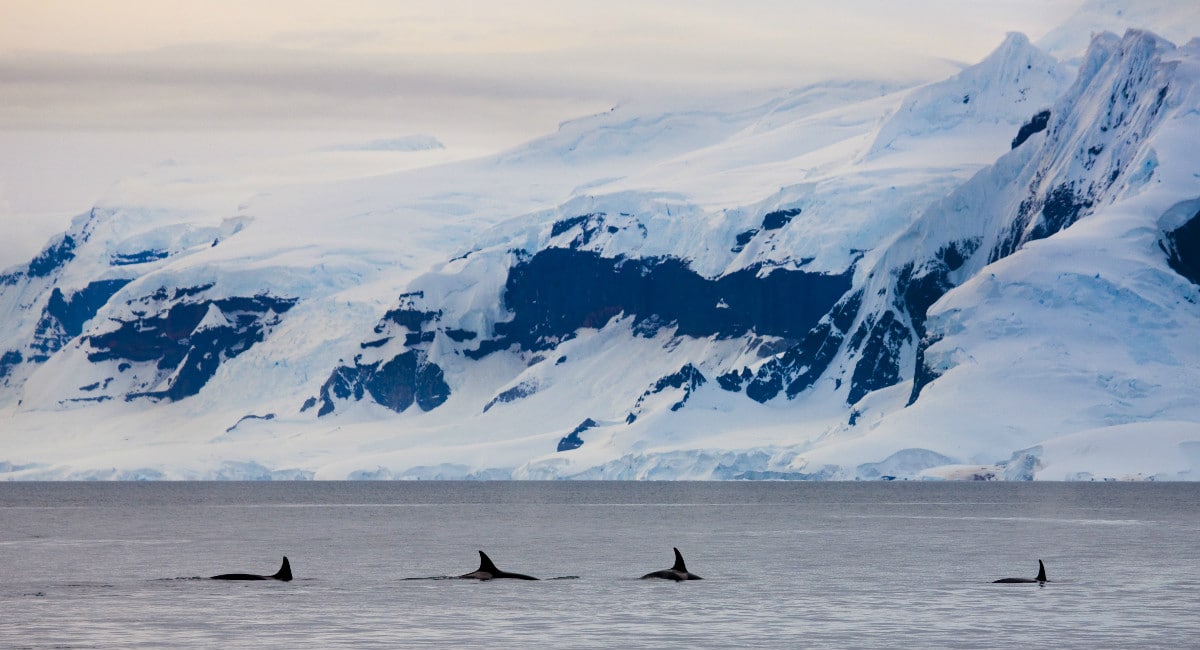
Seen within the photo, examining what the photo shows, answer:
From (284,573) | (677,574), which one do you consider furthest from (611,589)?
(284,573)

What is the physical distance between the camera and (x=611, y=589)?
8625 cm

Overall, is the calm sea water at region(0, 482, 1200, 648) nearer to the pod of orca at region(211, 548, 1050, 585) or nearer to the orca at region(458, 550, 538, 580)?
the pod of orca at region(211, 548, 1050, 585)

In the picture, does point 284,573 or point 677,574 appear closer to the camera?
point 677,574

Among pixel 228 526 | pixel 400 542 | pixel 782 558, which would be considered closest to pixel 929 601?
pixel 782 558

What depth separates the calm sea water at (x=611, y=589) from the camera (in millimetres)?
67750

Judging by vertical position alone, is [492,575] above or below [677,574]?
below

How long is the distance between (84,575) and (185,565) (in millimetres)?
8549

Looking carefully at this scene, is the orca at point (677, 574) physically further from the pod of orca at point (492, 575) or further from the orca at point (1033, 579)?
the orca at point (1033, 579)

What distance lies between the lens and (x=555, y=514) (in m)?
191

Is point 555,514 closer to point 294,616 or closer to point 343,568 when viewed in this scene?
point 343,568

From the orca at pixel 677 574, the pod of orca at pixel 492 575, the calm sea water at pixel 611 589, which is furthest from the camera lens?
the pod of orca at pixel 492 575

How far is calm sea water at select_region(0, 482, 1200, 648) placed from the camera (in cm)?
6775

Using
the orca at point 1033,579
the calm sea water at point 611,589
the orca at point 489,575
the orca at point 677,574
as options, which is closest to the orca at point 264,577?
the calm sea water at point 611,589

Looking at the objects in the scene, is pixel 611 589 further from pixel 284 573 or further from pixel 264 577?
pixel 264 577
